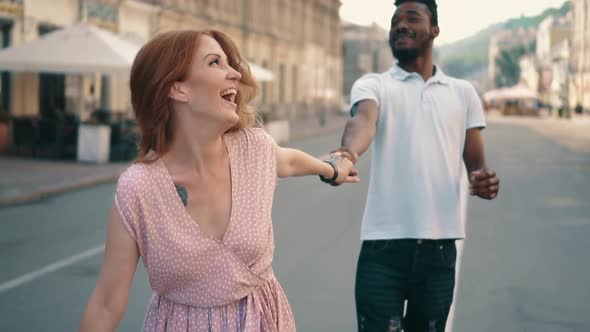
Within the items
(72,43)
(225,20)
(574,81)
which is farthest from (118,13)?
(574,81)

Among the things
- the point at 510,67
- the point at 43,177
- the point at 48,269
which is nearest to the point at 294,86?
the point at 43,177

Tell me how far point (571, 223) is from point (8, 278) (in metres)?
7.20

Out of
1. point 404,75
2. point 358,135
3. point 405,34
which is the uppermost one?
point 405,34

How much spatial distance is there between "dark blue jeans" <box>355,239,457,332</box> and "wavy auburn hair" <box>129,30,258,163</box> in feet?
4.37

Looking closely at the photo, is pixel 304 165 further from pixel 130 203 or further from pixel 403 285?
pixel 403 285

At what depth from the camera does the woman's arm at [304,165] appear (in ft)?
8.98

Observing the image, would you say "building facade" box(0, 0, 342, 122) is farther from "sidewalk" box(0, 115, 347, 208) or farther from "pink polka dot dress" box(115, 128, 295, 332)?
"sidewalk" box(0, 115, 347, 208)

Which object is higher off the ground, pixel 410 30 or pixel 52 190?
pixel 410 30

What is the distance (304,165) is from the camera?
2.88m

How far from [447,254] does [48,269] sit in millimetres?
5504

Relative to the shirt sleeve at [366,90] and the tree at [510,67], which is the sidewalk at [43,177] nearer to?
the shirt sleeve at [366,90]

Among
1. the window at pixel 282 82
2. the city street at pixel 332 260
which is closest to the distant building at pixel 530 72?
the window at pixel 282 82

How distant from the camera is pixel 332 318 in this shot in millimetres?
6520

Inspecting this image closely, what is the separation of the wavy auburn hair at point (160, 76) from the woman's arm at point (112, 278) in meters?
0.22
